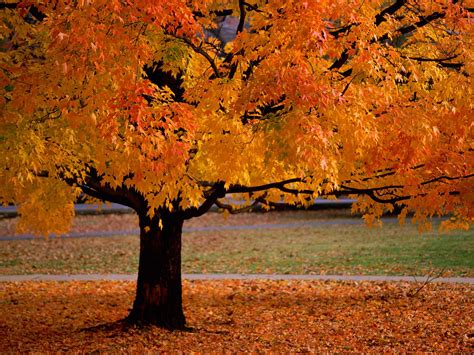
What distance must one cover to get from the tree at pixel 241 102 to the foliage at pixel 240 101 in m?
0.02

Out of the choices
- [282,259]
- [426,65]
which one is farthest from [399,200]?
[282,259]

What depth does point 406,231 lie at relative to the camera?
1095 inches

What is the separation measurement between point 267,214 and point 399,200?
980 inches

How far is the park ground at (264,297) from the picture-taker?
11149 mm

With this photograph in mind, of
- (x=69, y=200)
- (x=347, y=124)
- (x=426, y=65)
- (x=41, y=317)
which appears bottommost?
(x=41, y=317)

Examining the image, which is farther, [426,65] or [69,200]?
[69,200]

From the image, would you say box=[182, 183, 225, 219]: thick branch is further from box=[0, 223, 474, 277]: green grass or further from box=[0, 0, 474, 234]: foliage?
box=[0, 223, 474, 277]: green grass

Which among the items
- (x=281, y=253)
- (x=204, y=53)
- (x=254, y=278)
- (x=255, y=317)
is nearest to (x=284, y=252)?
(x=281, y=253)

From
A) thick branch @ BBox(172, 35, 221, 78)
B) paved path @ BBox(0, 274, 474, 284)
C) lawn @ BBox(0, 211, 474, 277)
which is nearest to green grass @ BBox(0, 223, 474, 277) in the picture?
lawn @ BBox(0, 211, 474, 277)

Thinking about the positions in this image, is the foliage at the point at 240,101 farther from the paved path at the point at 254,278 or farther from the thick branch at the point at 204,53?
the paved path at the point at 254,278

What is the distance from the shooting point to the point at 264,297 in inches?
593

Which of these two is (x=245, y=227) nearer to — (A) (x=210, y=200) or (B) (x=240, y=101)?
(A) (x=210, y=200)

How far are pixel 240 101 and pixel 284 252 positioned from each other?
15808 millimetres

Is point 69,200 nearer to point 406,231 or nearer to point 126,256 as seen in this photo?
point 126,256
